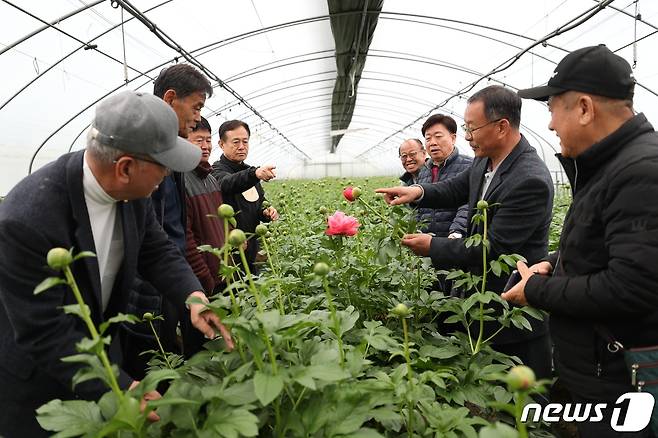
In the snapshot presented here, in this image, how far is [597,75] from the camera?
1446 mm

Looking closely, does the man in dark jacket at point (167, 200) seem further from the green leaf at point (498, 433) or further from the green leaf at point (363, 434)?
the green leaf at point (498, 433)

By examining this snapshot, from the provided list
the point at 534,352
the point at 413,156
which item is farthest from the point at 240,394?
the point at 413,156

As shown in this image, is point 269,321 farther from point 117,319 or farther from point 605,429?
point 605,429

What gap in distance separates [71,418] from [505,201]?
1.87 meters

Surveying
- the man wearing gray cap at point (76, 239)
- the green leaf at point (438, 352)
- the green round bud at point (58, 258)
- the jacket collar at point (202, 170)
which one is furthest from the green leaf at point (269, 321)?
the jacket collar at point (202, 170)

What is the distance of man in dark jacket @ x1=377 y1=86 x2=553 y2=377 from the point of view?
2.07m

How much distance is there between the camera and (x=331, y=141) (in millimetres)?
32406

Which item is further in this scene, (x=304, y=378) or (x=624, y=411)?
(x=624, y=411)

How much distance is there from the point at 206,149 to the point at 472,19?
742 cm

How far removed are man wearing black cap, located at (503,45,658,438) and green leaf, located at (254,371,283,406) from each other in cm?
103

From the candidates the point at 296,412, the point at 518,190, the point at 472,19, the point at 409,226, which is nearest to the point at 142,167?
the point at 296,412

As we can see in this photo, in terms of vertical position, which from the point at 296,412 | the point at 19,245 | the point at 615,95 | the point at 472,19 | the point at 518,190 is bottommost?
the point at 296,412

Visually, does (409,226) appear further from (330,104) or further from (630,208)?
(330,104)

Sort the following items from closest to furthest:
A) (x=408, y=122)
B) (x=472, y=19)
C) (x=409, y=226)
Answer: (x=409, y=226) < (x=472, y=19) < (x=408, y=122)
